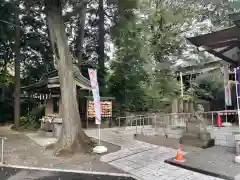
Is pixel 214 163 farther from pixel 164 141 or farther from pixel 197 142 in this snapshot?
pixel 164 141

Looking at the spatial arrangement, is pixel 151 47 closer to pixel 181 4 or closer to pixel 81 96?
pixel 181 4

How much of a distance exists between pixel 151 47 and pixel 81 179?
12.8 metres

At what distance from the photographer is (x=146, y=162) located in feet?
22.4

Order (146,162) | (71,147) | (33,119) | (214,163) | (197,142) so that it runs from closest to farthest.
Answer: (214,163) → (146,162) → (71,147) → (197,142) → (33,119)

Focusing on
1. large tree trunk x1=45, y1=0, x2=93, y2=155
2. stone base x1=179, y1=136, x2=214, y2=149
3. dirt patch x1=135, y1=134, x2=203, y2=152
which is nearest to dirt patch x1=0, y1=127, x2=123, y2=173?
large tree trunk x1=45, y1=0, x2=93, y2=155

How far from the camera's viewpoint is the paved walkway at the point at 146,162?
225 inches

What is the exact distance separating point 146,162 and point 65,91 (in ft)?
12.8

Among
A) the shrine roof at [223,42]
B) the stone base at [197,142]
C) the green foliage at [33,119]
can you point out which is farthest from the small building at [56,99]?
the shrine roof at [223,42]

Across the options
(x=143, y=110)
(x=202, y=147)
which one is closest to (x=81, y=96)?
(x=143, y=110)

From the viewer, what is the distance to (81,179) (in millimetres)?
5715

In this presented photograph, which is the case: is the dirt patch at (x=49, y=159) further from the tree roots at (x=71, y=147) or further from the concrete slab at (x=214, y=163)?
the concrete slab at (x=214, y=163)

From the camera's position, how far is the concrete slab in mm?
5559

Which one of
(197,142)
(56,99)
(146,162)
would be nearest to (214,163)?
(146,162)

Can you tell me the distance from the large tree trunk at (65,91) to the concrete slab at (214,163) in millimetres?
3381
